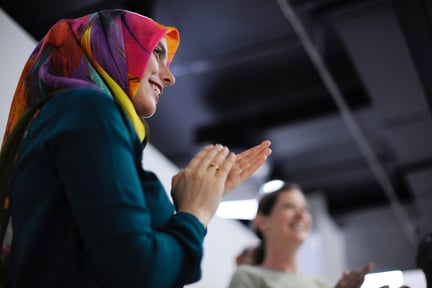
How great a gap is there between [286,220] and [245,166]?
4.46 feet

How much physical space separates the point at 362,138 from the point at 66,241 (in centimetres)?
379

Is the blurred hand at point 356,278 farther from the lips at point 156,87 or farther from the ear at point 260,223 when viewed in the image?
the lips at point 156,87

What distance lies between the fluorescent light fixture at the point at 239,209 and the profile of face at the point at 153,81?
426cm

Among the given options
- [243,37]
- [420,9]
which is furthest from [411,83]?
[243,37]

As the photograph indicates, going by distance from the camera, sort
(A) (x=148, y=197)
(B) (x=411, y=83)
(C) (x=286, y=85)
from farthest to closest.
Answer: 1. (C) (x=286, y=85)
2. (B) (x=411, y=83)
3. (A) (x=148, y=197)

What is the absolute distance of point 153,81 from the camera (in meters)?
1.15

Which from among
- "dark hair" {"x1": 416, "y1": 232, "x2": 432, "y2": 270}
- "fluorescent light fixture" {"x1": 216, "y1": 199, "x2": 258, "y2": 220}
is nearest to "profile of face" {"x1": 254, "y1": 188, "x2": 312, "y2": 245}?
"dark hair" {"x1": 416, "y1": 232, "x2": 432, "y2": 270}

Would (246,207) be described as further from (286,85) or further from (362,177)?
(286,85)

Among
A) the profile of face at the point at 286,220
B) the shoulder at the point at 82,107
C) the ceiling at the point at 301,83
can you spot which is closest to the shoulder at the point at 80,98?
the shoulder at the point at 82,107

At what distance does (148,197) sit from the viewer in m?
0.98

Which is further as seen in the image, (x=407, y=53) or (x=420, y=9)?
(x=407, y=53)

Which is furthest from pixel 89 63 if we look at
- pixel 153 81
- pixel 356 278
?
pixel 356 278

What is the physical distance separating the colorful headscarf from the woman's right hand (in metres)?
0.11

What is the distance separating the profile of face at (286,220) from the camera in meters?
2.46
